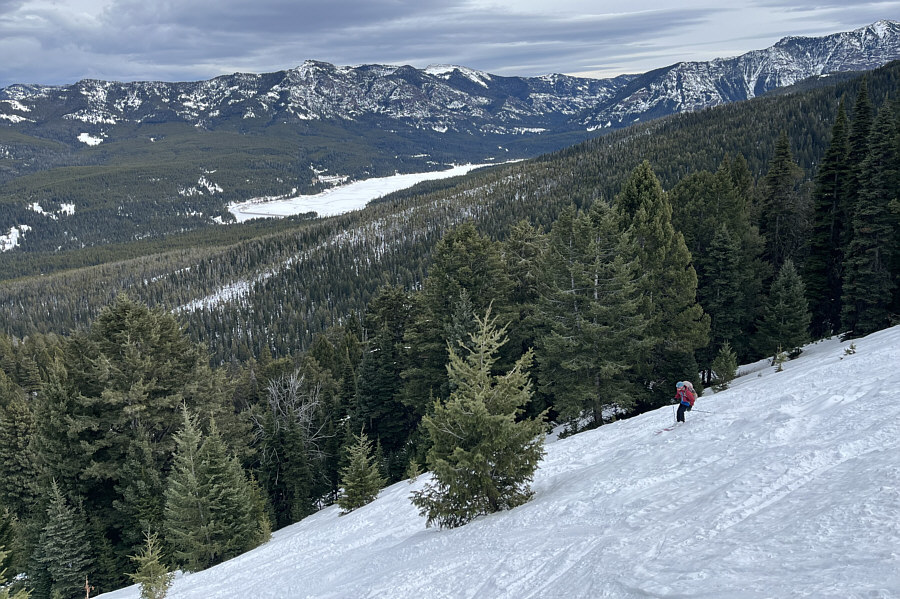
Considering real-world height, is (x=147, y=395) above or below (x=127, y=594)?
above

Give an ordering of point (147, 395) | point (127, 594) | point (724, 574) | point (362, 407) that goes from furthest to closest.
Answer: point (362, 407) < point (147, 395) < point (127, 594) < point (724, 574)

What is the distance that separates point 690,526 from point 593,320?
1660cm

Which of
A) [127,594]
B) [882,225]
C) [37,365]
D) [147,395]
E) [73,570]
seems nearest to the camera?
[127,594]

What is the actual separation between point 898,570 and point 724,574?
163 cm

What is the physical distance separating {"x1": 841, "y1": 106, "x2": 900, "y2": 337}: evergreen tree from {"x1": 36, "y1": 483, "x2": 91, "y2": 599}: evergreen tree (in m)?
40.2

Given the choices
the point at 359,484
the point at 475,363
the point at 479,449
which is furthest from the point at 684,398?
the point at 359,484

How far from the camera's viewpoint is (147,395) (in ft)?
80.1

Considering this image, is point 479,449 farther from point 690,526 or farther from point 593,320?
point 593,320

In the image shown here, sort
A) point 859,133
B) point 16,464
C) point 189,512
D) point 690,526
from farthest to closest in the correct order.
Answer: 1. point 16,464
2. point 859,133
3. point 189,512
4. point 690,526

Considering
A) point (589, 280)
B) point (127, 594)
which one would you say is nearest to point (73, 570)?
point (127, 594)

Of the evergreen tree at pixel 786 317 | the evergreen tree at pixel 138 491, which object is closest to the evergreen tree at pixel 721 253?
the evergreen tree at pixel 786 317

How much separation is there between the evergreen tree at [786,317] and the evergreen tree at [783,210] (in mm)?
10316

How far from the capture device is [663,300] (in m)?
25.1

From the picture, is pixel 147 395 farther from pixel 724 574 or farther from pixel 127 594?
pixel 724 574
